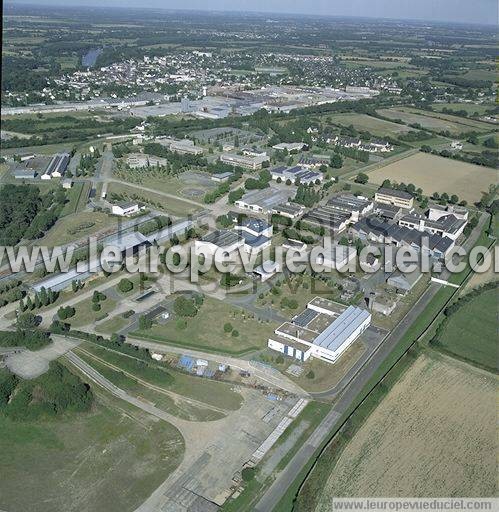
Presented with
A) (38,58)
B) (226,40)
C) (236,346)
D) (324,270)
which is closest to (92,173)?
(324,270)

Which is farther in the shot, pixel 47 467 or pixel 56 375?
A: pixel 56 375

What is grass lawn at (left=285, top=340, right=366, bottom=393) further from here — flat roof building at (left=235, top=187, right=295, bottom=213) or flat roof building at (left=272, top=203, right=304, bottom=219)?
flat roof building at (left=235, top=187, right=295, bottom=213)

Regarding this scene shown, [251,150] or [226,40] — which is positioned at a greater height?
[226,40]

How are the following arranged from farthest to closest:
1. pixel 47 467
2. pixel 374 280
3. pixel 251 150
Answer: pixel 251 150 < pixel 374 280 < pixel 47 467

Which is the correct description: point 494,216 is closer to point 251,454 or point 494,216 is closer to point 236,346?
point 236,346

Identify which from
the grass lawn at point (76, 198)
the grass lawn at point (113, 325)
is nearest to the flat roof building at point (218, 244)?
the grass lawn at point (113, 325)

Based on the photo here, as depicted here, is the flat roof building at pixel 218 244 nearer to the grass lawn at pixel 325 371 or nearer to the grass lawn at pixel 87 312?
the grass lawn at pixel 87 312

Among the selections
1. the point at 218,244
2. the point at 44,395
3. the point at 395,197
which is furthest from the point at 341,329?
the point at 395,197
